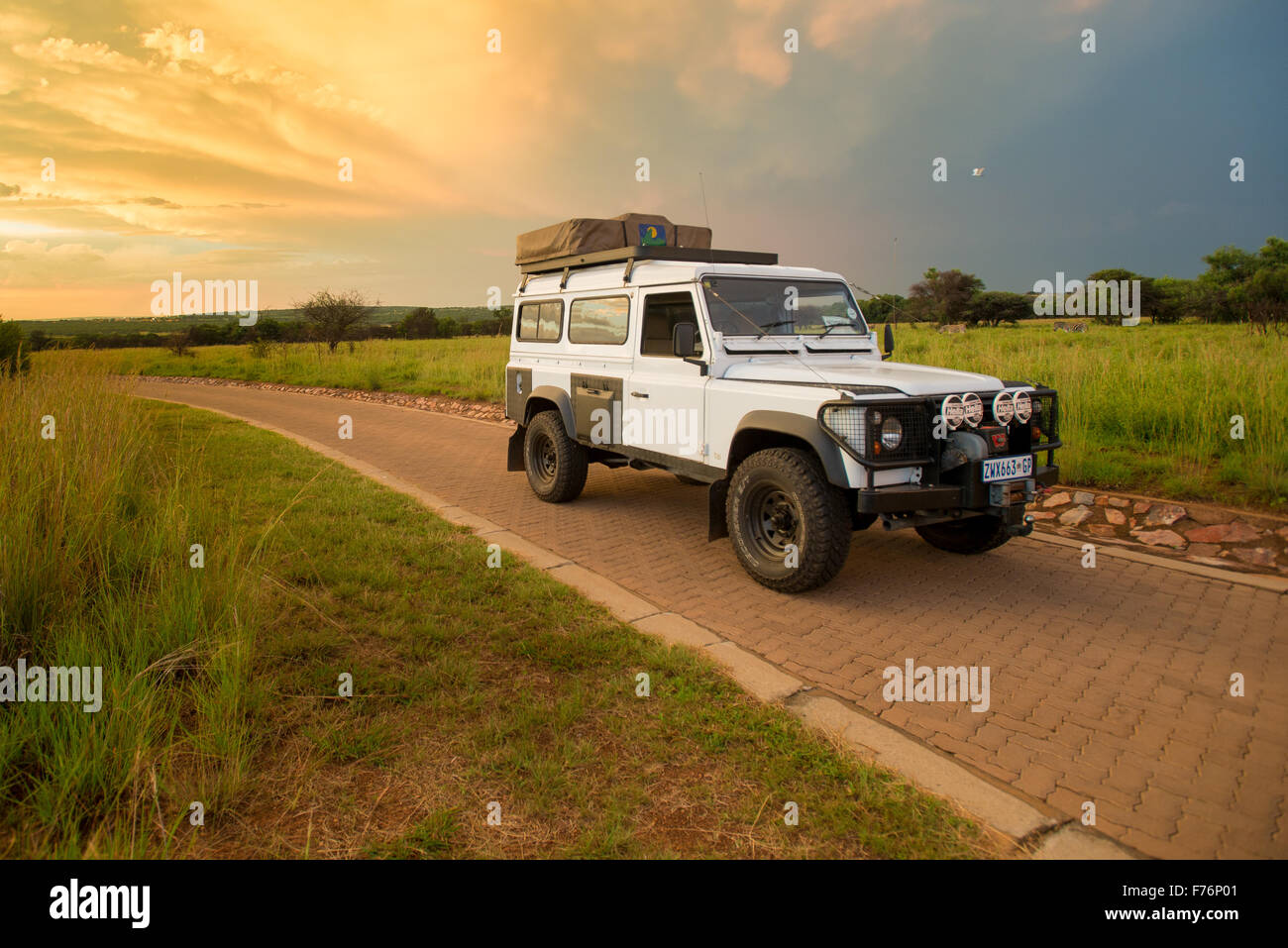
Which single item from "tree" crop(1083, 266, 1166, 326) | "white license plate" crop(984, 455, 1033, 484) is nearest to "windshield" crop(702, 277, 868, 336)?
"white license plate" crop(984, 455, 1033, 484)

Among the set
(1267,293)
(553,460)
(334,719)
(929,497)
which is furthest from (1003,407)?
(1267,293)

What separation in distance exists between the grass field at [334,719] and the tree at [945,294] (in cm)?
4770

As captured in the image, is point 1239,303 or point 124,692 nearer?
point 124,692

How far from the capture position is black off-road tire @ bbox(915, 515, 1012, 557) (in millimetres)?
5652

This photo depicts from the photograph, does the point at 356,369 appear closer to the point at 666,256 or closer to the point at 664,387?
the point at 666,256

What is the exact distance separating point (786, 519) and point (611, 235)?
13.2 ft

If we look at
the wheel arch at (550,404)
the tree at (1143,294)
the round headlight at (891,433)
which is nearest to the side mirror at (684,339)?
the round headlight at (891,433)

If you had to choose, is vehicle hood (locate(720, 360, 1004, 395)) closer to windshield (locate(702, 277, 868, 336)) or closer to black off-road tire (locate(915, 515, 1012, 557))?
windshield (locate(702, 277, 868, 336))

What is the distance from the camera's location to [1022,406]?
491cm

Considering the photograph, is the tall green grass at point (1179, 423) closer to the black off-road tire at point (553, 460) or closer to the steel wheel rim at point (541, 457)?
the black off-road tire at point (553, 460)
